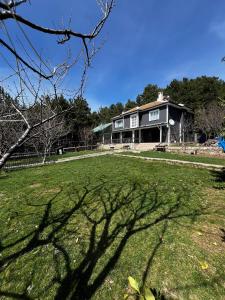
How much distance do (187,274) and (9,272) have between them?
8.73ft

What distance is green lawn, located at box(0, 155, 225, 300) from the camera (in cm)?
275

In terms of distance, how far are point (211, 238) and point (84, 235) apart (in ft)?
7.64

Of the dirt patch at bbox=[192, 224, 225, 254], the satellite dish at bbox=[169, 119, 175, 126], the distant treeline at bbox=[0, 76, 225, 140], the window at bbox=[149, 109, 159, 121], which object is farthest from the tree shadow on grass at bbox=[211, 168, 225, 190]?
the window at bbox=[149, 109, 159, 121]

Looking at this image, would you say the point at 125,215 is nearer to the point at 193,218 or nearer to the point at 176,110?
the point at 193,218

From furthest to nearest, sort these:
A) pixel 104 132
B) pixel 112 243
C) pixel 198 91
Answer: pixel 198 91 < pixel 104 132 < pixel 112 243

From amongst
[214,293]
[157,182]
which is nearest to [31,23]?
[214,293]

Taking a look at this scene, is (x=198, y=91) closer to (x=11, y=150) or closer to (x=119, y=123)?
(x=119, y=123)

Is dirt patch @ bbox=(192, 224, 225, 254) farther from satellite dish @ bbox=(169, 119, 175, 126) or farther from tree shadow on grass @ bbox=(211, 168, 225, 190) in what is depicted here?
satellite dish @ bbox=(169, 119, 175, 126)

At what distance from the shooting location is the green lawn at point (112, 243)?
2.75 metres

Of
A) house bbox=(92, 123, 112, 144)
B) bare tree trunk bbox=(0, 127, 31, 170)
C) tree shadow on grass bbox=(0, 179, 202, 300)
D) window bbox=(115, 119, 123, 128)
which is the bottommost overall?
tree shadow on grass bbox=(0, 179, 202, 300)

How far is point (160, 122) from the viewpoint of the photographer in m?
30.8

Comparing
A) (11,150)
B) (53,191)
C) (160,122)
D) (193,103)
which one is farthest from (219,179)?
(193,103)

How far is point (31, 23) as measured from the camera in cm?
139

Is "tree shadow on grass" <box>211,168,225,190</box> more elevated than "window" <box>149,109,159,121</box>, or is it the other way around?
"window" <box>149,109,159,121</box>
